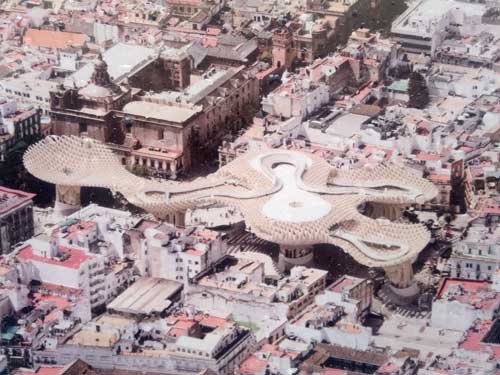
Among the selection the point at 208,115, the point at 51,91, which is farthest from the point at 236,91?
the point at 51,91

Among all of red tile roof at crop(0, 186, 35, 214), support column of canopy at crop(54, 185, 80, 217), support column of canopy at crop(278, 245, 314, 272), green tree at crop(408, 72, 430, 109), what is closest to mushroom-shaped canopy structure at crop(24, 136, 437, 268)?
support column of canopy at crop(54, 185, 80, 217)

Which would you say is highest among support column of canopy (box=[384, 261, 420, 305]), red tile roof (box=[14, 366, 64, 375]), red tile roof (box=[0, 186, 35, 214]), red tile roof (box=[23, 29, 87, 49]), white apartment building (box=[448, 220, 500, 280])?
red tile roof (box=[23, 29, 87, 49])

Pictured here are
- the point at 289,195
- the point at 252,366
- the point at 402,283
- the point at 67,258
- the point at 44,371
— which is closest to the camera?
the point at 252,366

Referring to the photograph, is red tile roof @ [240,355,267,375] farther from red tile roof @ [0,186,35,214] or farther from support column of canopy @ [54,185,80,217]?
support column of canopy @ [54,185,80,217]

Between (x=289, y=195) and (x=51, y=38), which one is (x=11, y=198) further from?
(x=51, y=38)

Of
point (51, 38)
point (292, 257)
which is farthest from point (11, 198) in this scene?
point (51, 38)
